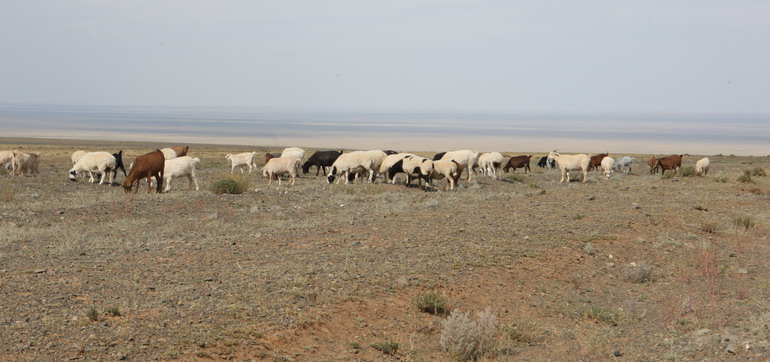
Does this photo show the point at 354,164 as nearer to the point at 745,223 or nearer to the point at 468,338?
the point at 745,223

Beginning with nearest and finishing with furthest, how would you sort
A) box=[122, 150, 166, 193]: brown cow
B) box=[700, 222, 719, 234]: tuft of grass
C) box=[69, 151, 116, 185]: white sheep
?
box=[700, 222, 719, 234]: tuft of grass < box=[122, 150, 166, 193]: brown cow < box=[69, 151, 116, 185]: white sheep

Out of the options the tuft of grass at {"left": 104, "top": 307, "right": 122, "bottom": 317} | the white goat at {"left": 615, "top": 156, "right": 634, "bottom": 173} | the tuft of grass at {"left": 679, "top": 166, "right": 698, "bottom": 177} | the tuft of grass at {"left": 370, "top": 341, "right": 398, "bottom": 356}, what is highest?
the tuft of grass at {"left": 104, "top": 307, "right": 122, "bottom": 317}

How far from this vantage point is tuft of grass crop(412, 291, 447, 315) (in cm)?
1036

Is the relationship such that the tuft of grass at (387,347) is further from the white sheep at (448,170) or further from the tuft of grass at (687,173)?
the tuft of grass at (687,173)

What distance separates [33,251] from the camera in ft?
44.8

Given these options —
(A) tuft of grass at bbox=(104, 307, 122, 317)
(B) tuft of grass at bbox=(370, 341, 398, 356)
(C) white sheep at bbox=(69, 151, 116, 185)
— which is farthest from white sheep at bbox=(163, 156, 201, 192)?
(B) tuft of grass at bbox=(370, 341, 398, 356)

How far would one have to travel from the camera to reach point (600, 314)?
34.8 feet

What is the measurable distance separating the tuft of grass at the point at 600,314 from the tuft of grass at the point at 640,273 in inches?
89.2

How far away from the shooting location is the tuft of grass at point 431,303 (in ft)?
34.0

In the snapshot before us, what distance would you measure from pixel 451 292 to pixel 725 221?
1064 centimetres

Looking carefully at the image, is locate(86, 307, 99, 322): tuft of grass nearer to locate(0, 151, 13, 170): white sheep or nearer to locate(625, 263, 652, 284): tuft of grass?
locate(625, 263, 652, 284): tuft of grass

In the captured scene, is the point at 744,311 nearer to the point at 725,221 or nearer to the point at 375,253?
the point at 375,253

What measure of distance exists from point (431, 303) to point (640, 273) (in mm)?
4682

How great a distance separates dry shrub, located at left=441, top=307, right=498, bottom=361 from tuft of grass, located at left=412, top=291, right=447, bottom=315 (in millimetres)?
1040
